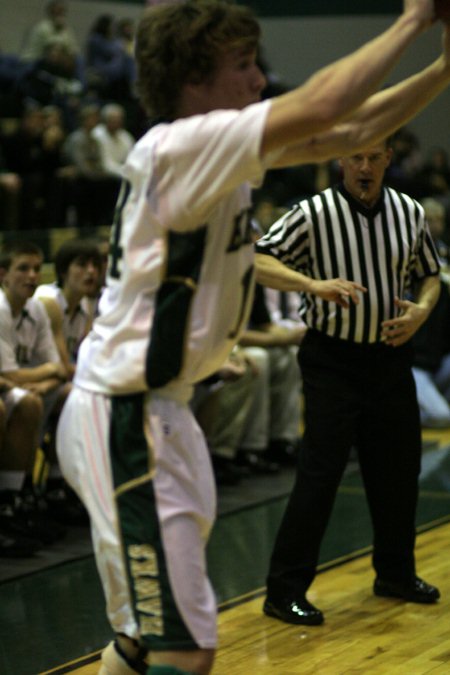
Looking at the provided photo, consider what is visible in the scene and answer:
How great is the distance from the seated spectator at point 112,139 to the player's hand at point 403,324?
9409 mm

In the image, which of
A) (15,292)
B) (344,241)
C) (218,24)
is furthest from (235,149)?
(15,292)

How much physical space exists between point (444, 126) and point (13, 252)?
15234 mm

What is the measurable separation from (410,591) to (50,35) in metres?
12.8

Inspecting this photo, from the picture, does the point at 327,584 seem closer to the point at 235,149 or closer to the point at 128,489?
the point at 128,489

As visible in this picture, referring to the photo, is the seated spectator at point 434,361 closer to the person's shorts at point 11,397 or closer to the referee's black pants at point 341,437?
the person's shorts at point 11,397

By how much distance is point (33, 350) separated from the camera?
22.1ft

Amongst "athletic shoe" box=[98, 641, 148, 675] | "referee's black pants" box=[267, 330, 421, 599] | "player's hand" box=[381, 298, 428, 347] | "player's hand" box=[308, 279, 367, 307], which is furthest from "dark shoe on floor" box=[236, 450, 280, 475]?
"athletic shoe" box=[98, 641, 148, 675]

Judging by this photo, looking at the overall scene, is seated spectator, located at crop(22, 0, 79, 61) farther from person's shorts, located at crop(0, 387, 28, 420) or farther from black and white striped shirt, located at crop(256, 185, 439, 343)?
black and white striped shirt, located at crop(256, 185, 439, 343)

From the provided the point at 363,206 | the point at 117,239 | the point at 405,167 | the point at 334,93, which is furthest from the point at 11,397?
the point at 405,167

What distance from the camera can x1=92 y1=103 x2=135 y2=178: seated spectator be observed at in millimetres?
14055

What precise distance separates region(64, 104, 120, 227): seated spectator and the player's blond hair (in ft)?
35.3

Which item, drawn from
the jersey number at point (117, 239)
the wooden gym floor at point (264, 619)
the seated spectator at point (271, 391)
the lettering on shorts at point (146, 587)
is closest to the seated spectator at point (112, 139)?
the seated spectator at point (271, 391)

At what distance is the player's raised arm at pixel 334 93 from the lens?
2.47 meters

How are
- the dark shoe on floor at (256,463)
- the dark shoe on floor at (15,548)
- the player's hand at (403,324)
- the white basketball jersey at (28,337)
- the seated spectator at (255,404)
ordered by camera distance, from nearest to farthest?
the player's hand at (403,324), the dark shoe on floor at (15,548), the white basketball jersey at (28,337), the seated spectator at (255,404), the dark shoe on floor at (256,463)
